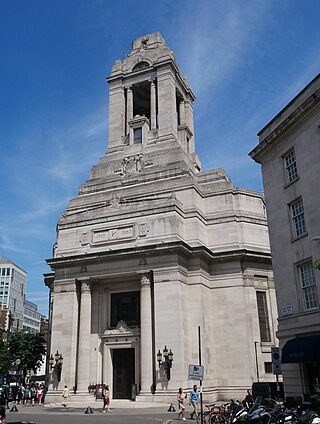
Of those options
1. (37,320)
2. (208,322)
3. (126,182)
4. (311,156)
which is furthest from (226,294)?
(37,320)

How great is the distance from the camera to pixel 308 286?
22219 mm

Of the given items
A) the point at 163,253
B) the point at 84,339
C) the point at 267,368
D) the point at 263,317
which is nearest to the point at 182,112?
the point at 163,253

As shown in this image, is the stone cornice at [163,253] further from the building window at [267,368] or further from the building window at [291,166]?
the building window at [291,166]

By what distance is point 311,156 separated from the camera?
22906mm

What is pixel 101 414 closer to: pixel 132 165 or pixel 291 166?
pixel 291 166

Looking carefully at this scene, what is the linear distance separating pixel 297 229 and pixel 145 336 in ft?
50.0

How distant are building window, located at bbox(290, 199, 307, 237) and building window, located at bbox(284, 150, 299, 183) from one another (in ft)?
4.67

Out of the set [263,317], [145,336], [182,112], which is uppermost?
[182,112]

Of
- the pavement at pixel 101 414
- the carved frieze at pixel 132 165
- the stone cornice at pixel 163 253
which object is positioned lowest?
the pavement at pixel 101 414

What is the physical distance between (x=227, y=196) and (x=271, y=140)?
603 inches

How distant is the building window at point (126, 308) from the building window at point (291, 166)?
56.5 ft

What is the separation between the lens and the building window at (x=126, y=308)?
119 ft

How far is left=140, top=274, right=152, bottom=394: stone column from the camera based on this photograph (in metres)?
32.5

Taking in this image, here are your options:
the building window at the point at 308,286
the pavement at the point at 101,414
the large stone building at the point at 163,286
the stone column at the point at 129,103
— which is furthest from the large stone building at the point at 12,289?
the building window at the point at 308,286
